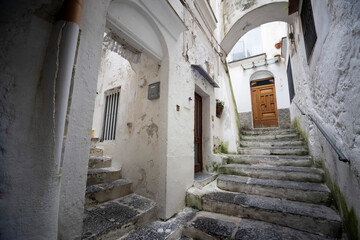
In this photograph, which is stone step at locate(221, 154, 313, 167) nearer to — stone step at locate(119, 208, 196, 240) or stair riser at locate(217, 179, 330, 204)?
stair riser at locate(217, 179, 330, 204)

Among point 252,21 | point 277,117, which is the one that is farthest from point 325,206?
point 277,117

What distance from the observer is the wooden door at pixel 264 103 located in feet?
22.9

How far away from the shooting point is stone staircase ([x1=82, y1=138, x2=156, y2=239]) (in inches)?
62.0

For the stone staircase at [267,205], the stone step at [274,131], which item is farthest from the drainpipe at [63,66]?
Answer: the stone step at [274,131]

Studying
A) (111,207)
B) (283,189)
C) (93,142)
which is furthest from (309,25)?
(93,142)

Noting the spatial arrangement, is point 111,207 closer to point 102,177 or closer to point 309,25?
point 102,177

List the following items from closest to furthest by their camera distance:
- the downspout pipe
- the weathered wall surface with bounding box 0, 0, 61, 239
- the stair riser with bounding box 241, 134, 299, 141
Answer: the weathered wall surface with bounding box 0, 0, 61, 239, the downspout pipe, the stair riser with bounding box 241, 134, 299, 141

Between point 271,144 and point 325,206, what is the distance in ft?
6.92

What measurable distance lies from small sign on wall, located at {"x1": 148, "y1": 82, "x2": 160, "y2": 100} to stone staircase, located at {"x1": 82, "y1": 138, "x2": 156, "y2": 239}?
1.45 m

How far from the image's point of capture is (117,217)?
1.77 m

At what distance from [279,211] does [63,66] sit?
265 centimetres

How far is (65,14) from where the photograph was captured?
3.04ft

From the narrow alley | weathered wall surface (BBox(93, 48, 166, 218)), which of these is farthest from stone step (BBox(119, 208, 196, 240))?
weathered wall surface (BBox(93, 48, 166, 218))

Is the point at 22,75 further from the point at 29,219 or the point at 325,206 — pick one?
the point at 325,206
